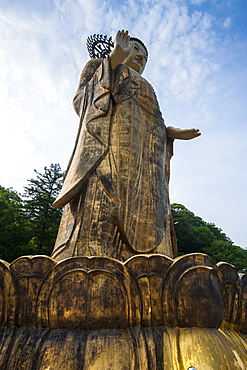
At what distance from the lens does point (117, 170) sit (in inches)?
172

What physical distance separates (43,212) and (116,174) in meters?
11.4

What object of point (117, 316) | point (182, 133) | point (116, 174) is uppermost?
point (182, 133)

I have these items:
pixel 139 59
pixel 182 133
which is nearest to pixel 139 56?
pixel 139 59

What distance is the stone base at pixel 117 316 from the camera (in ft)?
7.44

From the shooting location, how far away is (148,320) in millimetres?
2490

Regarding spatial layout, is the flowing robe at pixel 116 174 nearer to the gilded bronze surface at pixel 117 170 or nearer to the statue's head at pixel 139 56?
the gilded bronze surface at pixel 117 170

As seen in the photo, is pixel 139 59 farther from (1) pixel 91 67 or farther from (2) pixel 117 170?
(2) pixel 117 170

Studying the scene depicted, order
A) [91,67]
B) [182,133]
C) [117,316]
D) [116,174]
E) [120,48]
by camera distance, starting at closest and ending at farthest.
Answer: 1. [117,316]
2. [116,174]
3. [120,48]
4. [182,133]
5. [91,67]

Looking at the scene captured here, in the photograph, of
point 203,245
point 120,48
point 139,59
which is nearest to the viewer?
point 120,48

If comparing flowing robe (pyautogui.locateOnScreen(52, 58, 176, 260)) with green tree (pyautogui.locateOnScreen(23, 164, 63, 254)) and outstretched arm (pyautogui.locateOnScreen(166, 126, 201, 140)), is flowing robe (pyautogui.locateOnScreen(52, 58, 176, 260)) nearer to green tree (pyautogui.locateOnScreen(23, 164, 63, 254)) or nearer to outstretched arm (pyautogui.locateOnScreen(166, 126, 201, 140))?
outstretched arm (pyautogui.locateOnScreen(166, 126, 201, 140))

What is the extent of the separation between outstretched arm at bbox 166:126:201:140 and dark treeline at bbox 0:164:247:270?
8.80 metres

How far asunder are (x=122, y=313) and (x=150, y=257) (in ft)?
1.45

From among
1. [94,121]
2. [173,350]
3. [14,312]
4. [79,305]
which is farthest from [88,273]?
[94,121]

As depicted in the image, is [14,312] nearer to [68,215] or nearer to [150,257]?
[150,257]
